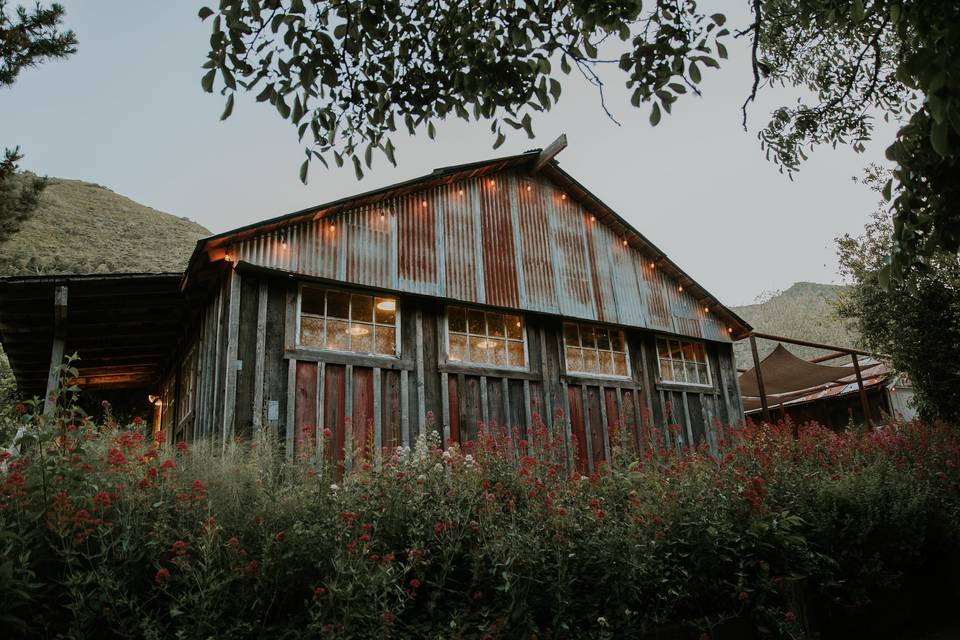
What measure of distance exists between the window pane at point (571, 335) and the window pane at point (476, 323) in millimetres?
1559

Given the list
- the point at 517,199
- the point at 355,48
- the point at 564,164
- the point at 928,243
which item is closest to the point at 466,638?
the point at 928,243

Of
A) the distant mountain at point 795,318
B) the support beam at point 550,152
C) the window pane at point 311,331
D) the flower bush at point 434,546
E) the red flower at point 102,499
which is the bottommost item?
the flower bush at point 434,546

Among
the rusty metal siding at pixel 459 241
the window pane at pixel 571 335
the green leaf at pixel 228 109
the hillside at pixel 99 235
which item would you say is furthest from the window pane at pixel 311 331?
the hillside at pixel 99 235

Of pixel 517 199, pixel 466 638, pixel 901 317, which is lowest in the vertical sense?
pixel 466 638

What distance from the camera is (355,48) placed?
339 cm

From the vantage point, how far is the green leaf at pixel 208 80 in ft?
9.45

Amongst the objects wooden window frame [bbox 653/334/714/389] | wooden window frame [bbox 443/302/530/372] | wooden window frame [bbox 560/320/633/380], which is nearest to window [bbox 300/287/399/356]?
wooden window frame [bbox 443/302/530/372]

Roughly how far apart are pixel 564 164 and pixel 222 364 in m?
6.56

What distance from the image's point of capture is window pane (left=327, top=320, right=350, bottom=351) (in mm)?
7383

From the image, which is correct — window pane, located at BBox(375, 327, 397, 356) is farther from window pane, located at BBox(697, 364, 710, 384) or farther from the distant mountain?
the distant mountain

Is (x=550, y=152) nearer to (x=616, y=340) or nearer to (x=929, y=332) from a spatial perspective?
(x=616, y=340)

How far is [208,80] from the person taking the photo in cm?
289

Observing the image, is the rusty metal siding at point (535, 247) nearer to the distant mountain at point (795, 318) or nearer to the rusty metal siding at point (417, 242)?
the rusty metal siding at point (417, 242)

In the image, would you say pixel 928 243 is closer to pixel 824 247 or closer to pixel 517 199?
pixel 517 199
